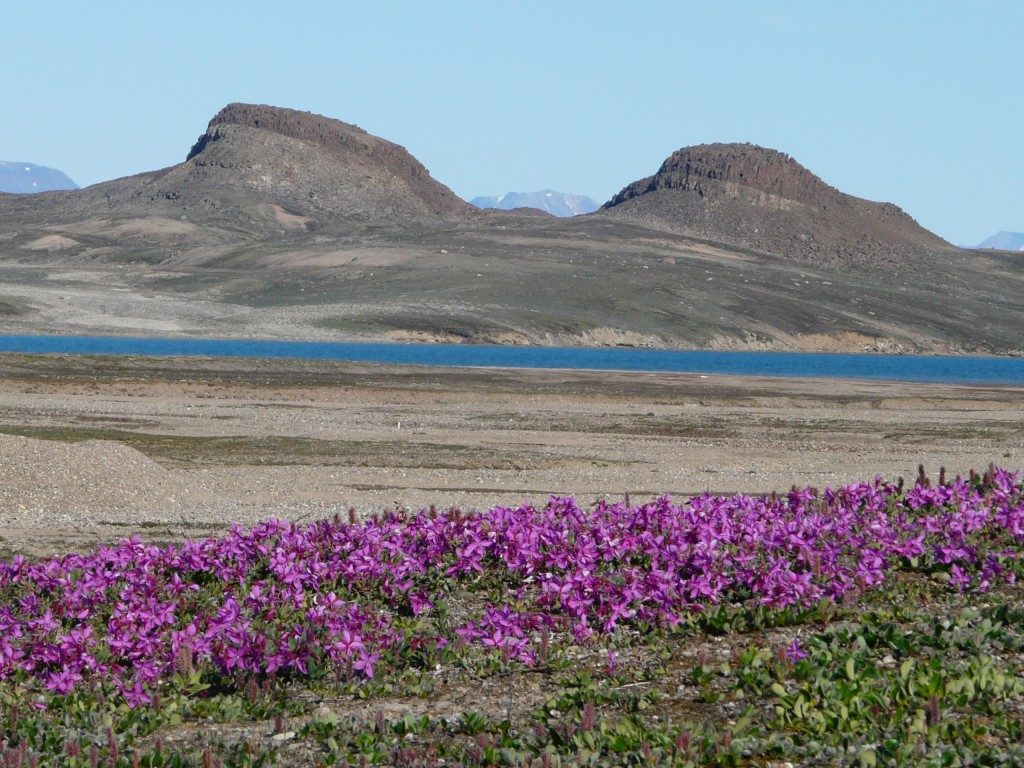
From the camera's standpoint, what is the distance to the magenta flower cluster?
332 inches

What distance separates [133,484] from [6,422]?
51.1 ft

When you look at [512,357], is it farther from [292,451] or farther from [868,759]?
[868,759]

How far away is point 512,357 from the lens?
87125 mm

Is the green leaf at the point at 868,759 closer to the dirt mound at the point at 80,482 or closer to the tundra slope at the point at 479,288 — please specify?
the dirt mound at the point at 80,482

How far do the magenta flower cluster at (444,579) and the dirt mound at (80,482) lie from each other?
25.4 feet

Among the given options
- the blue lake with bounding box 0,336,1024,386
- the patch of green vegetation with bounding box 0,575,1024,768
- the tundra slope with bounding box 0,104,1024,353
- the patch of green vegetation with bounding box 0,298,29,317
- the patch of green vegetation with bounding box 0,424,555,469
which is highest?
the tundra slope with bounding box 0,104,1024,353

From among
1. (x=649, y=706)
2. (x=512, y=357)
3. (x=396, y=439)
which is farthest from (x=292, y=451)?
(x=512, y=357)

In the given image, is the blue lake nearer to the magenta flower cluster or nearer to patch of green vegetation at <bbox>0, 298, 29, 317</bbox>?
patch of green vegetation at <bbox>0, 298, 29, 317</bbox>

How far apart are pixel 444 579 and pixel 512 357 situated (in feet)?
253

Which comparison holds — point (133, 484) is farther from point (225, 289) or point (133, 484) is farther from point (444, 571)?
point (225, 289)

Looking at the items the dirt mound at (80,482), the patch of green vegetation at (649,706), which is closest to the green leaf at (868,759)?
the patch of green vegetation at (649,706)

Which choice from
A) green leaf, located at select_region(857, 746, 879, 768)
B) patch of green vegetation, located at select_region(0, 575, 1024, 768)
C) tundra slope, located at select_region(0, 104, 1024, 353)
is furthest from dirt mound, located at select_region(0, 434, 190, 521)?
tundra slope, located at select_region(0, 104, 1024, 353)

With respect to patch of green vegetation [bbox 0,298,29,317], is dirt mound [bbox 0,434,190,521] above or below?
below

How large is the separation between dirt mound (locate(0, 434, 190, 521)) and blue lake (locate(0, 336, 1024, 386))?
49.1 m
